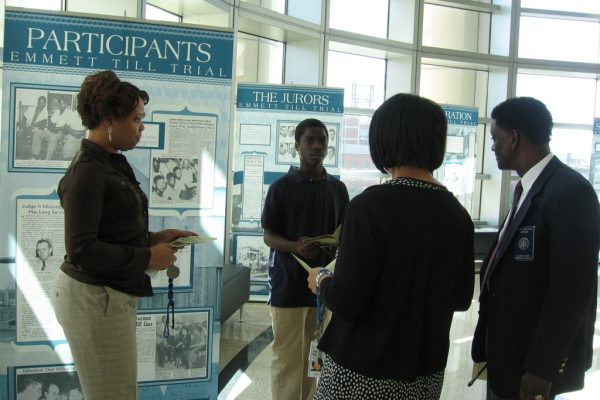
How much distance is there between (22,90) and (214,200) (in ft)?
3.63

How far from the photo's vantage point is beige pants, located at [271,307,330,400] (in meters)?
3.00

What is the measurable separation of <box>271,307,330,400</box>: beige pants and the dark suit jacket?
125 centimetres

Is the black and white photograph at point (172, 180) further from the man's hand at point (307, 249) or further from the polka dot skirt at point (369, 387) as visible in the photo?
the polka dot skirt at point (369, 387)

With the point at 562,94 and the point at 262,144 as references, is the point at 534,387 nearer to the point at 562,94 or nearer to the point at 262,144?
the point at 262,144

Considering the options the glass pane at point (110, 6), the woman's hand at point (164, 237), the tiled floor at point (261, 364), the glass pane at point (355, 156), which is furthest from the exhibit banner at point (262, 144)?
the woman's hand at point (164, 237)

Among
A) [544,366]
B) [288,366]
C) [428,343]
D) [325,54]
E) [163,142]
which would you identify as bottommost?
[288,366]

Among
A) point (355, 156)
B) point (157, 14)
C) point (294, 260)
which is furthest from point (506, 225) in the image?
point (355, 156)

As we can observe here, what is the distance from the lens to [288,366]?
3.02 m

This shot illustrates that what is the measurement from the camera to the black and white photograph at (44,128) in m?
2.77

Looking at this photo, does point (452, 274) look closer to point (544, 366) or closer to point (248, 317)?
point (544, 366)

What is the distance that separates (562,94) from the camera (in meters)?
10.8

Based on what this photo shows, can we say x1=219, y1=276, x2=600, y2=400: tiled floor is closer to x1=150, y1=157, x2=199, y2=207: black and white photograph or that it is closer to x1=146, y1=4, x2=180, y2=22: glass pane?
x1=150, y1=157, x2=199, y2=207: black and white photograph

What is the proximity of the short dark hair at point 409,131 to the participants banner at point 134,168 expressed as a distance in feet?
5.31

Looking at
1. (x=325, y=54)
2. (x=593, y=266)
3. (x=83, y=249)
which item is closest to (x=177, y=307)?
(x=83, y=249)
